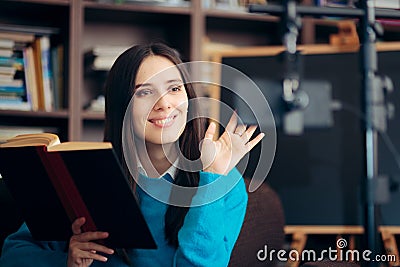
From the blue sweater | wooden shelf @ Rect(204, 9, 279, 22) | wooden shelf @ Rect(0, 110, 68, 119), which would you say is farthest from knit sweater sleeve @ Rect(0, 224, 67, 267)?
wooden shelf @ Rect(204, 9, 279, 22)

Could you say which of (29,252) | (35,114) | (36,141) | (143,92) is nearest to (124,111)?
(143,92)

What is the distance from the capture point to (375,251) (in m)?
1.05

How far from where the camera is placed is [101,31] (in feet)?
8.02

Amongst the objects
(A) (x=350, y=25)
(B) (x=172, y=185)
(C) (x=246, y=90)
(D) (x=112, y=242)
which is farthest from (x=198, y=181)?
(A) (x=350, y=25)

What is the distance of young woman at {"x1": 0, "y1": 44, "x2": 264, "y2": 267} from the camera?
3.57 ft

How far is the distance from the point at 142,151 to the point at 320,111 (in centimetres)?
111

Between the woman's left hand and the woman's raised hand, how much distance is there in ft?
0.68

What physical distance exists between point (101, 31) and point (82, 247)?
150cm

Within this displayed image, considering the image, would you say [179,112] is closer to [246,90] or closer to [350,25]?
[246,90]

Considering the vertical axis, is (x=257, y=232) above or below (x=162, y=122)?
below

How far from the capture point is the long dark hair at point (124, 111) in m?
1.13

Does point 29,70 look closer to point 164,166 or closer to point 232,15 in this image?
point 232,15

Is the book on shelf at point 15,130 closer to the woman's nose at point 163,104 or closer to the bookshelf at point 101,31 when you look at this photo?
the bookshelf at point 101,31

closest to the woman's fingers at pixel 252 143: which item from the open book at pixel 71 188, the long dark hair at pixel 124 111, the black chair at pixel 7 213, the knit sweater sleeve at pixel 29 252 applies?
the long dark hair at pixel 124 111
